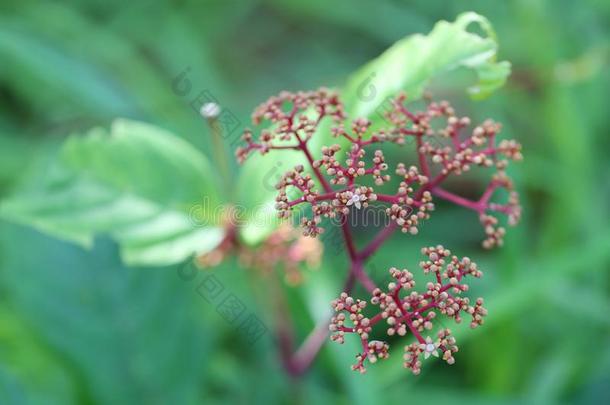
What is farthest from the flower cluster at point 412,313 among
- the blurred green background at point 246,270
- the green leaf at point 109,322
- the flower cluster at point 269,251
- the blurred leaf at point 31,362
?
the blurred leaf at point 31,362

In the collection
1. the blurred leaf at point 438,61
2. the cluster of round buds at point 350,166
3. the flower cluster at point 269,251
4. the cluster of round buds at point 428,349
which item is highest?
the flower cluster at point 269,251

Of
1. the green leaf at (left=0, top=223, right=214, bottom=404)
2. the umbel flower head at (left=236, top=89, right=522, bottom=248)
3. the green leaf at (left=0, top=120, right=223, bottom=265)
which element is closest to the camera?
the umbel flower head at (left=236, top=89, right=522, bottom=248)

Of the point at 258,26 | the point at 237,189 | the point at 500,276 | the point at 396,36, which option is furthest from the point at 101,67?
the point at 500,276

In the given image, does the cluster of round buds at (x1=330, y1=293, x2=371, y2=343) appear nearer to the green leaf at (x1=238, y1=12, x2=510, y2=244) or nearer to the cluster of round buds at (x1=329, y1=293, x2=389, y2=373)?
the cluster of round buds at (x1=329, y1=293, x2=389, y2=373)

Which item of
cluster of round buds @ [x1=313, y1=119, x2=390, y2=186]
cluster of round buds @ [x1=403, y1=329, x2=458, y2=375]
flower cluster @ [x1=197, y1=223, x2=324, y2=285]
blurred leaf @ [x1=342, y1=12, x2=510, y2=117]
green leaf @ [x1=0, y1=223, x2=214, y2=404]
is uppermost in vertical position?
green leaf @ [x1=0, y1=223, x2=214, y2=404]

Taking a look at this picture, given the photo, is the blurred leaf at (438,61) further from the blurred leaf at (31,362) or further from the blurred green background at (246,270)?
the blurred leaf at (31,362)

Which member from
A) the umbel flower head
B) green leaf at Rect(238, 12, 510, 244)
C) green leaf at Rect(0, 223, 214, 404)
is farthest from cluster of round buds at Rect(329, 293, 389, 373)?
green leaf at Rect(0, 223, 214, 404)
